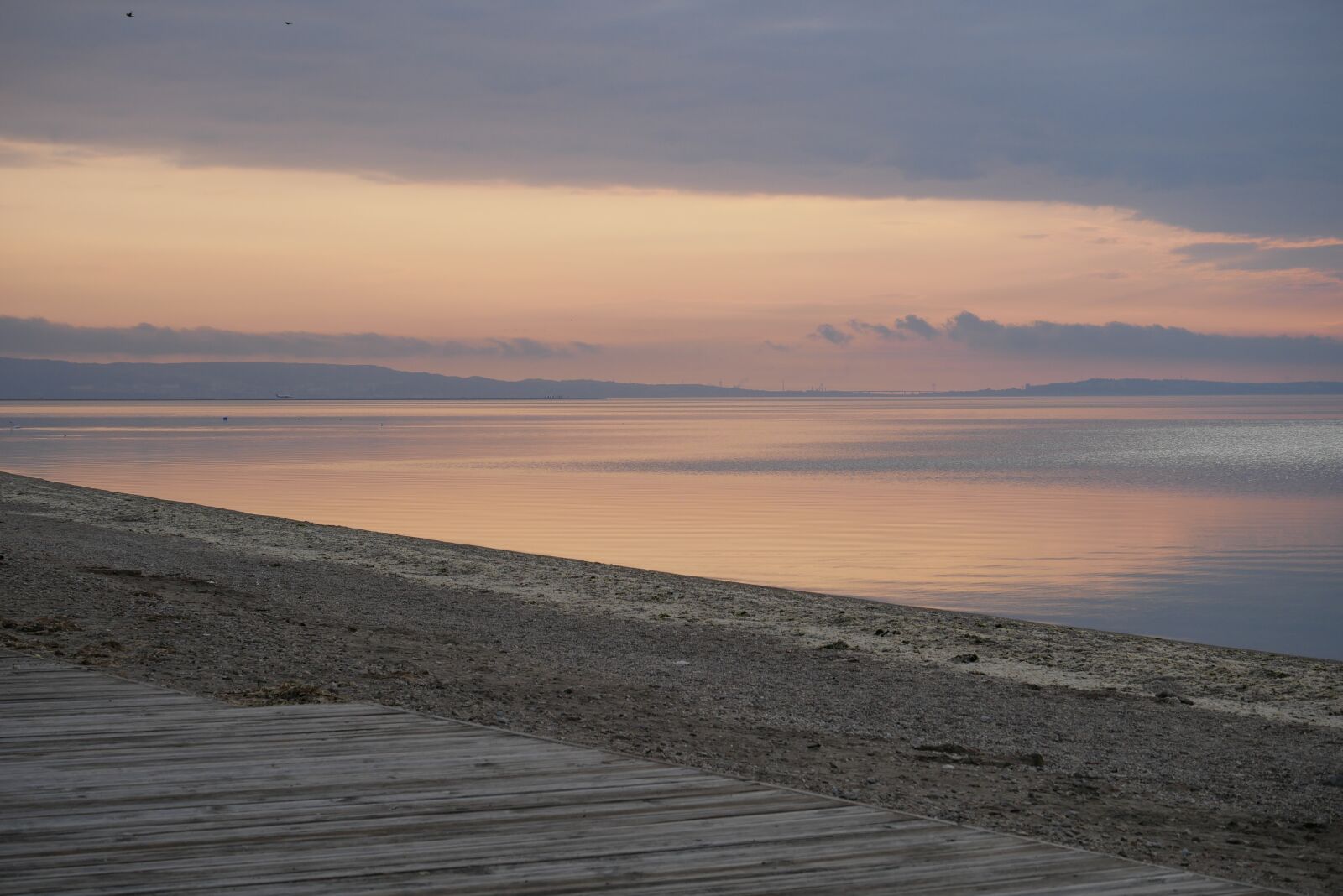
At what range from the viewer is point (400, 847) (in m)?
5.10

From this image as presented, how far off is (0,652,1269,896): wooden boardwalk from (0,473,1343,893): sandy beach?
1666 millimetres

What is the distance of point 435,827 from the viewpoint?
211 inches

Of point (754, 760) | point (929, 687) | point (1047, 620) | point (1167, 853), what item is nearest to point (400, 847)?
point (754, 760)

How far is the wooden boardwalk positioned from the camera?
4.78m

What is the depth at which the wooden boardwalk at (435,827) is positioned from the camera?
4.78m

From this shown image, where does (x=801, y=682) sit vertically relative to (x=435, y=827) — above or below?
below

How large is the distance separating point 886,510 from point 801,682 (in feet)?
93.9

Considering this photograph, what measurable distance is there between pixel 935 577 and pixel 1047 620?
461 centimetres

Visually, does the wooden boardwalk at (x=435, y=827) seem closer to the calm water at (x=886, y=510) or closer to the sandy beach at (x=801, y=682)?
the sandy beach at (x=801, y=682)

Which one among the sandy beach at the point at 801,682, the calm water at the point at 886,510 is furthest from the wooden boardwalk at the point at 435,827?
the calm water at the point at 886,510

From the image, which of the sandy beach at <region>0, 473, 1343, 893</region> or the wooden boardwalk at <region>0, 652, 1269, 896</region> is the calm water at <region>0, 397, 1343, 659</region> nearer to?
the sandy beach at <region>0, 473, 1343, 893</region>

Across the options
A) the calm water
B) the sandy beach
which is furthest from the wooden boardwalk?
the calm water

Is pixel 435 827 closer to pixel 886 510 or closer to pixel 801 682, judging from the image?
pixel 801 682

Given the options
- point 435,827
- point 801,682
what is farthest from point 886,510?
point 435,827
